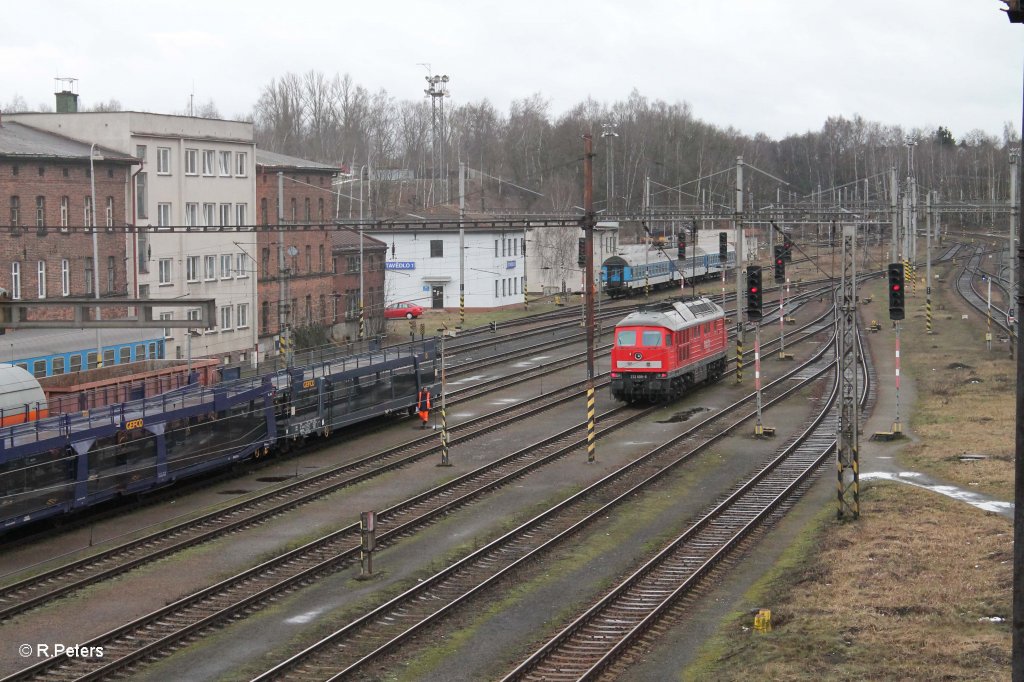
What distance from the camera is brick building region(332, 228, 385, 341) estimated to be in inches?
2714

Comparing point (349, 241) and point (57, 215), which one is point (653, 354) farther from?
point (349, 241)

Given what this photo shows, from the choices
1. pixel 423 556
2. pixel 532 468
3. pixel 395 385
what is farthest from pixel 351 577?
pixel 395 385

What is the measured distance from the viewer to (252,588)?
20875mm

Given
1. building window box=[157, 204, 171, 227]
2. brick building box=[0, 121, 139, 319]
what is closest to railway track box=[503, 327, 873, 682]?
brick building box=[0, 121, 139, 319]

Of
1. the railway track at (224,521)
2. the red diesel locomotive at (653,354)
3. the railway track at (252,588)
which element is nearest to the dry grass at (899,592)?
the railway track at (252,588)

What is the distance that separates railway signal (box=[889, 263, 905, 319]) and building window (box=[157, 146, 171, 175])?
36858 mm

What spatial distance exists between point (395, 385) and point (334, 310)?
31979mm

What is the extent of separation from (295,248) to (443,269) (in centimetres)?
2120

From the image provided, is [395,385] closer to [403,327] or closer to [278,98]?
[403,327]

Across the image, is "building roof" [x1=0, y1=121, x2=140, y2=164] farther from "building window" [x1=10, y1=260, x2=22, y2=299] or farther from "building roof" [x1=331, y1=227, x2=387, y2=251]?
"building roof" [x1=331, y1=227, x2=387, y2=251]

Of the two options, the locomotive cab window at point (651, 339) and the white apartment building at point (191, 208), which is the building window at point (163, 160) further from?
the locomotive cab window at point (651, 339)

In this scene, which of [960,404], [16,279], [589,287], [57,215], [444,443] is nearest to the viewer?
[444,443]

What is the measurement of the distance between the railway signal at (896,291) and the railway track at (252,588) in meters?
10.2

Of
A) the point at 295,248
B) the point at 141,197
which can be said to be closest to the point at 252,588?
the point at 141,197
